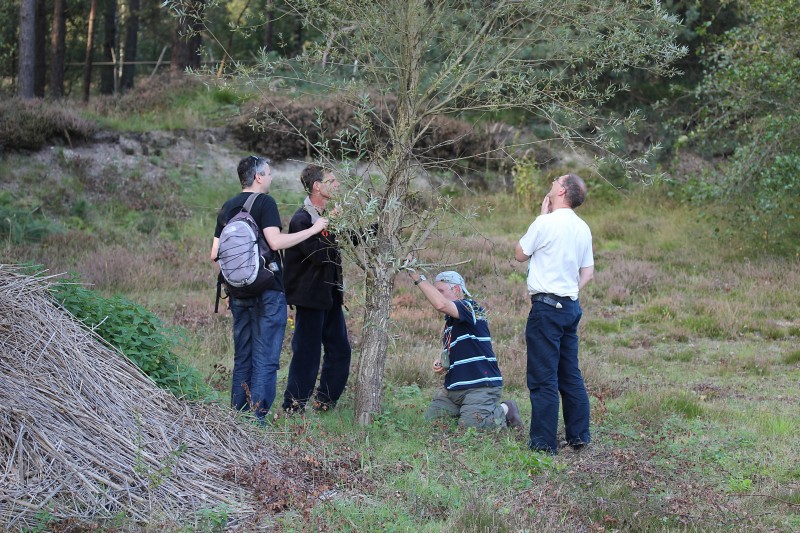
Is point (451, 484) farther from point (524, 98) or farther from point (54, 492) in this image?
point (524, 98)

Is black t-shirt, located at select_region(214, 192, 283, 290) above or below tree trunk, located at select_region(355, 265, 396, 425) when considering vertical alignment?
above

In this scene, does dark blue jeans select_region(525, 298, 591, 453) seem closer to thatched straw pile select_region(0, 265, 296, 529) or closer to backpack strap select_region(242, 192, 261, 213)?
thatched straw pile select_region(0, 265, 296, 529)

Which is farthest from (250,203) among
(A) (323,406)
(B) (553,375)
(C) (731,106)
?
(C) (731,106)

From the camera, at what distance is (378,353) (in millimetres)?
6844

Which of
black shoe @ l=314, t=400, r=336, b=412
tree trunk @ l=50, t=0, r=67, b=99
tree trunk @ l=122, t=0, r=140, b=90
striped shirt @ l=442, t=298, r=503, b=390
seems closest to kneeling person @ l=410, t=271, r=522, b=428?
striped shirt @ l=442, t=298, r=503, b=390

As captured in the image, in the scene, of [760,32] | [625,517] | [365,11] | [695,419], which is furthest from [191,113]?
[625,517]

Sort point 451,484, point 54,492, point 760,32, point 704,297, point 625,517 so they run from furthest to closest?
point 760,32, point 704,297, point 451,484, point 625,517, point 54,492

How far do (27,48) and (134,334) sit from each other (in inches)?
623

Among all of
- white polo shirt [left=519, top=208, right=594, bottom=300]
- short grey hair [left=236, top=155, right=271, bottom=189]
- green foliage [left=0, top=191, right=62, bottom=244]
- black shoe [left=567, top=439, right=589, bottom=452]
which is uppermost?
short grey hair [left=236, top=155, right=271, bottom=189]

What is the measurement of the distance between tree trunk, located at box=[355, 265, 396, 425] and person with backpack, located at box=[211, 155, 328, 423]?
0.62 meters

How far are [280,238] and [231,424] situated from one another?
1471 mm

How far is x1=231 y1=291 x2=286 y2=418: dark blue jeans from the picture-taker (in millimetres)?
6621

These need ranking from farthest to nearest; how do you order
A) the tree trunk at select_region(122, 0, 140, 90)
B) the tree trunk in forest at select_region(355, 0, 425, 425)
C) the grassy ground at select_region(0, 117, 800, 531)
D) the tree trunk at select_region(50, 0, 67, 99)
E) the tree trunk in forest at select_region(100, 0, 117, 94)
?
the tree trunk in forest at select_region(100, 0, 117, 94)
the tree trunk at select_region(122, 0, 140, 90)
the tree trunk at select_region(50, 0, 67, 99)
the tree trunk in forest at select_region(355, 0, 425, 425)
the grassy ground at select_region(0, 117, 800, 531)

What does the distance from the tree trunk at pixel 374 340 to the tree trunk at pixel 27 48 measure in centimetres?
1521
